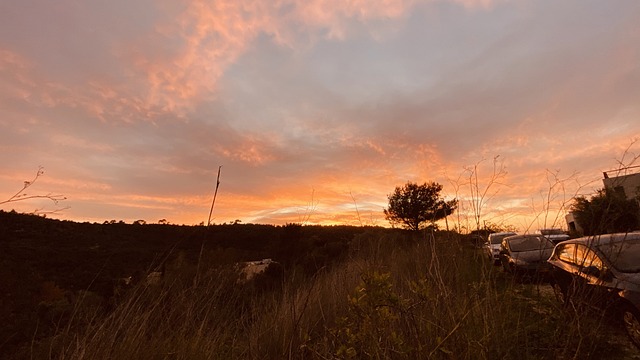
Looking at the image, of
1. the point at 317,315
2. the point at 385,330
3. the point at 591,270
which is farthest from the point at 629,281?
the point at 317,315

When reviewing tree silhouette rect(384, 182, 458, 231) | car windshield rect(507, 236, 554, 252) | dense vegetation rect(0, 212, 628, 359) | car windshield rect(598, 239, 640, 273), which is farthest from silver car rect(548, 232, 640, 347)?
tree silhouette rect(384, 182, 458, 231)

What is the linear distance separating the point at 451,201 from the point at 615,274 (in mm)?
2306

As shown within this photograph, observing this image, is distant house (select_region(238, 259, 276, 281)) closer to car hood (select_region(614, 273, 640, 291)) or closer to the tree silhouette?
car hood (select_region(614, 273, 640, 291))

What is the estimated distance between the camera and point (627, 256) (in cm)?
567

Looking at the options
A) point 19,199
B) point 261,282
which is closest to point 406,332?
point 19,199

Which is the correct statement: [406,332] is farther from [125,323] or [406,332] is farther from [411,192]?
[411,192]

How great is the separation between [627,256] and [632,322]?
38.6 inches

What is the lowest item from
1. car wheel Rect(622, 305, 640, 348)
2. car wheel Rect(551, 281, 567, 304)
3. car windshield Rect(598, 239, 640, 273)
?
car wheel Rect(622, 305, 640, 348)

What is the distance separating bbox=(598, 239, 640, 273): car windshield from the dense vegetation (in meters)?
0.87

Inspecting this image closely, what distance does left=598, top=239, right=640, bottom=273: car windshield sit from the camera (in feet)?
17.6

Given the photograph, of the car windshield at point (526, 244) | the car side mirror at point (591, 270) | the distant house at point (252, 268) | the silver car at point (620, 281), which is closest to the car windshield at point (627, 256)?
the silver car at point (620, 281)

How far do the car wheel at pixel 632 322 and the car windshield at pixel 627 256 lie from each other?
1.72 feet

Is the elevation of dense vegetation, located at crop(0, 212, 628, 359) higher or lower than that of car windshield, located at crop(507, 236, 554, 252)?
lower

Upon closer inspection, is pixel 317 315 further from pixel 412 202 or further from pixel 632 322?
pixel 412 202
